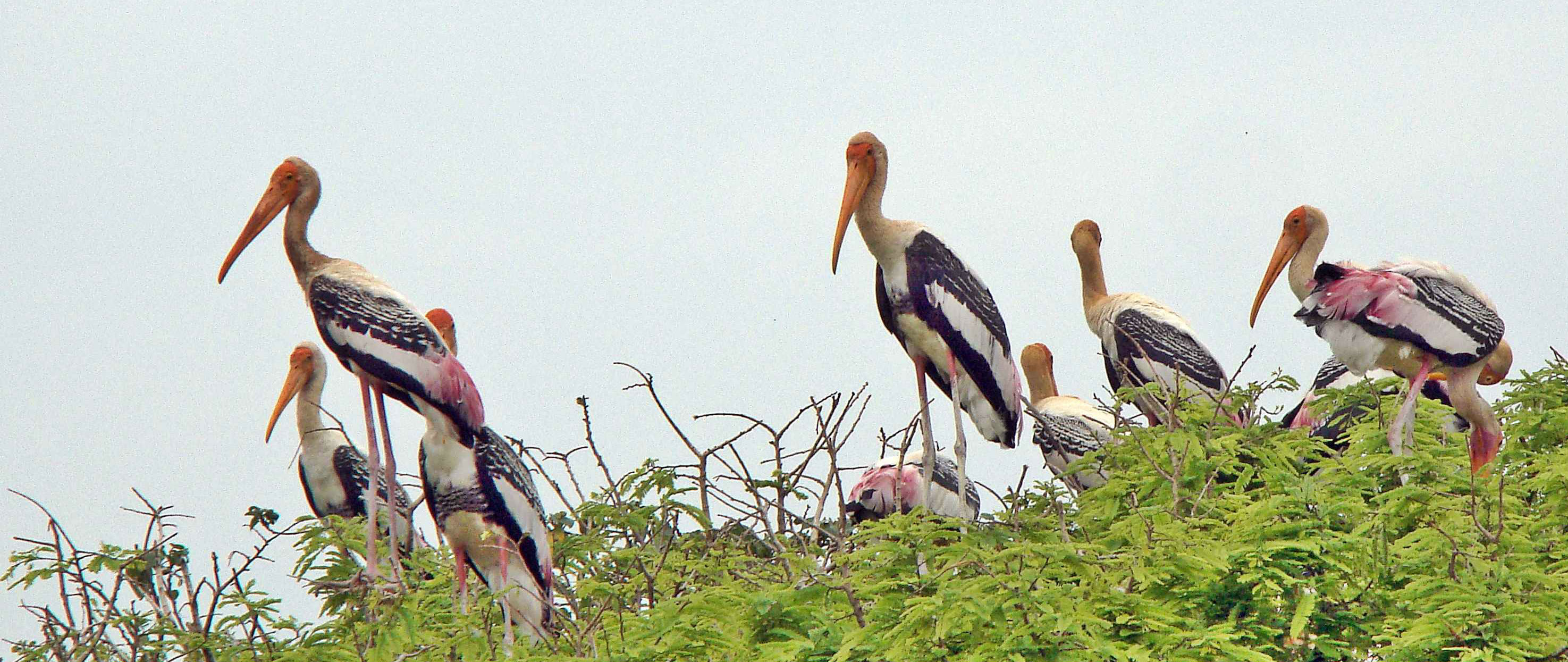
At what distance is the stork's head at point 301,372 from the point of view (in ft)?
27.9

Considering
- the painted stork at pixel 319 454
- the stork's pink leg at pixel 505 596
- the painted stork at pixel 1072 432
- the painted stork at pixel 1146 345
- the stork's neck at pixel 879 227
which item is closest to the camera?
the stork's pink leg at pixel 505 596

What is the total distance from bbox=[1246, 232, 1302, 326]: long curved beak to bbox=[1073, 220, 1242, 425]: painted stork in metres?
0.42

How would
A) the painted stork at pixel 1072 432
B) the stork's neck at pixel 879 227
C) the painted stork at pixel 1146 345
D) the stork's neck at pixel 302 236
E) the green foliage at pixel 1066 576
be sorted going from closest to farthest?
the green foliage at pixel 1066 576, the stork's neck at pixel 879 227, the stork's neck at pixel 302 236, the painted stork at pixel 1072 432, the painted stork at pixel 1146 345

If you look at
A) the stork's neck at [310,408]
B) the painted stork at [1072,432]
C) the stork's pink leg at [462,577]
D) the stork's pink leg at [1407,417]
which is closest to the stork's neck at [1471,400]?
the stork's pink leg at [1407,417]

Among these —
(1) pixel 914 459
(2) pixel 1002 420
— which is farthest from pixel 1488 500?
(1) pixel 914 459

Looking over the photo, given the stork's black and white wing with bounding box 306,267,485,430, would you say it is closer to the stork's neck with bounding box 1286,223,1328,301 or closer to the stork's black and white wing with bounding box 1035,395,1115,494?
the stork's black and white wing with bounding box 1035,395,1115,494

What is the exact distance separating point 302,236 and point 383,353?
84 cm

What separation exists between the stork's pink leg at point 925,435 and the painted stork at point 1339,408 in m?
1.64

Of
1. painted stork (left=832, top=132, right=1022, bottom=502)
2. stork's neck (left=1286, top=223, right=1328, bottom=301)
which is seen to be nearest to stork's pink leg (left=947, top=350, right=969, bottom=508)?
painted stork (left=832, top=132, right=1022, bottom=502)

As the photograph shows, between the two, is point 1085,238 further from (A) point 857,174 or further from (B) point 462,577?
(B) point 462,577

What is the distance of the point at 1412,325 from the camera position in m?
6.54

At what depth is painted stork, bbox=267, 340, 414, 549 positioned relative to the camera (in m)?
8.52

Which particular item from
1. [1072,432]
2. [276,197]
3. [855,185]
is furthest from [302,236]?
[1072,432]

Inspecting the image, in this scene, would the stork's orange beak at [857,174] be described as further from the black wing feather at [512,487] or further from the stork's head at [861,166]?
the black wing feather at [512,487]
